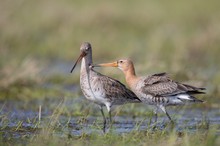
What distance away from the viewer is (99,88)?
31.8 feet

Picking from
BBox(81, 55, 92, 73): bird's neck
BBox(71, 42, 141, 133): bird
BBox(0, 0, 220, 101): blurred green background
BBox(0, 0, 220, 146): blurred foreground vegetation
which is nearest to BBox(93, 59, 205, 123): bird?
BBox(71, 42, 141, 133): bird

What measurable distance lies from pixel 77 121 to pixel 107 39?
8488 mm

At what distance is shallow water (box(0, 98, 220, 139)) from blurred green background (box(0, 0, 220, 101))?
0.91 m

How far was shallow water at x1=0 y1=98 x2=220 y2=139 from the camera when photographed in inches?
354

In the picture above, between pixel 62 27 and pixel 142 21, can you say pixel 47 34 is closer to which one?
pixel 62 27

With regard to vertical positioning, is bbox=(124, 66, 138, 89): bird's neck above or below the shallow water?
above

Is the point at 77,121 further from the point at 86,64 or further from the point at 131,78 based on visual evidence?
the point at 131,78

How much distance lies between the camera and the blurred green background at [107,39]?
522 inches

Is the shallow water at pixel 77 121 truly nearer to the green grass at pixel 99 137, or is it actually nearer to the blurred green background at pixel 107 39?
the green grass at pixel 99 137

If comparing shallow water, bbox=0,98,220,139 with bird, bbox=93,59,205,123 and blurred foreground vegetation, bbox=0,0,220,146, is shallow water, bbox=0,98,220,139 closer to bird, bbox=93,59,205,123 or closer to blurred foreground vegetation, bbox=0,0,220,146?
bird, bbox=93,59,205,123

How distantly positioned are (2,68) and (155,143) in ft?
17.9

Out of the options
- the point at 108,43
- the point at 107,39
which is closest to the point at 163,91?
the point at 108,43

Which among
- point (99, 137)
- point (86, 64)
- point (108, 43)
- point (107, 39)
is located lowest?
point (99, 137)

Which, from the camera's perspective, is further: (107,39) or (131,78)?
(107,39)
